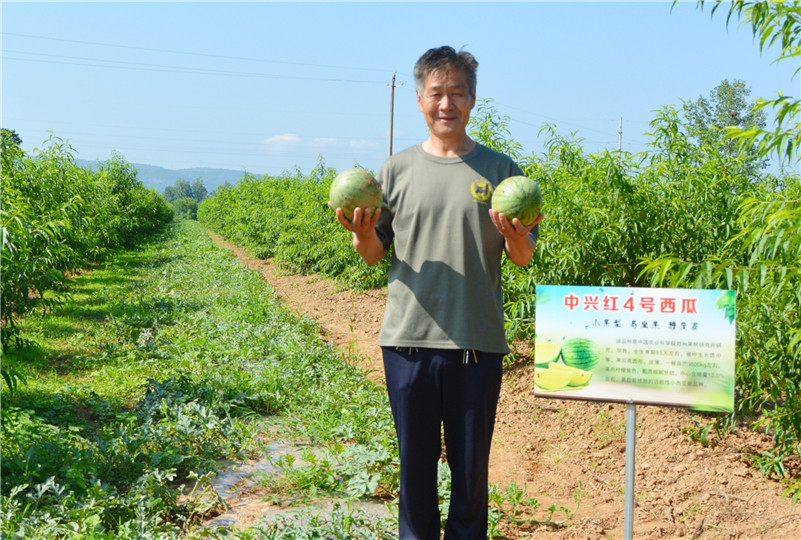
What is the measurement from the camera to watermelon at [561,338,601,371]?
2.71 meters

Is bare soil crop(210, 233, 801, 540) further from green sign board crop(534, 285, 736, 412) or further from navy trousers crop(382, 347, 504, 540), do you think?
green sign board crop(534, 285, 736, 412)

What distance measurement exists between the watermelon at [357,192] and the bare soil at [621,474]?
1.90 metres

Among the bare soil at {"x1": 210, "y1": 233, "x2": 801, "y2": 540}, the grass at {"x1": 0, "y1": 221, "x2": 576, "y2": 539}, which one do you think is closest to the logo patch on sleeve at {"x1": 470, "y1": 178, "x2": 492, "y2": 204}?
the grass at {"x1": 0, "y1": 221, "x2": 576, "y2": 539}

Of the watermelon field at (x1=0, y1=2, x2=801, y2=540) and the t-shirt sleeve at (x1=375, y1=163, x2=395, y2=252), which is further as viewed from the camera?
the watermelon field at (x1=0, y1=2, x2=801, y2=540)

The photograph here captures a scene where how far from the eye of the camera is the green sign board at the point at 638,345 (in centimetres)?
259

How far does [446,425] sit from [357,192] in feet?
3.04

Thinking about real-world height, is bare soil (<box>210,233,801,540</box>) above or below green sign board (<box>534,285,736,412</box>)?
below

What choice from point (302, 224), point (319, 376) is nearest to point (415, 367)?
point (319, 376)

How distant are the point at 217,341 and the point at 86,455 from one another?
3266mm

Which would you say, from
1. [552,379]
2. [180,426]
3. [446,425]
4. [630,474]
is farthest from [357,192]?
[180,426]

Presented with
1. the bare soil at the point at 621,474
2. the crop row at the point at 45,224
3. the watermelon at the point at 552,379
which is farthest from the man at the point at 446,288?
the crop row at the point at 45,224

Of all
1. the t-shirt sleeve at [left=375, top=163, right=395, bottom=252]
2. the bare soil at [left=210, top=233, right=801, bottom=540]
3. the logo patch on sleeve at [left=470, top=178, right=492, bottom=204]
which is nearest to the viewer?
the logo patch on sleeve at [left=470, top=178, right=492, bottom=204]

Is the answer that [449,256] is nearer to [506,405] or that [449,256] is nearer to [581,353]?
[581,353]

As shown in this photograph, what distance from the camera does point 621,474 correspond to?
14.5 ft
